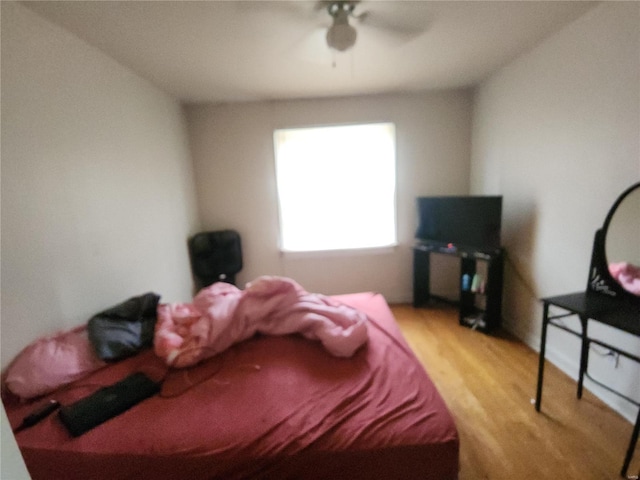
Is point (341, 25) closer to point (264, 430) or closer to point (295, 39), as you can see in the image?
point (295, 39)

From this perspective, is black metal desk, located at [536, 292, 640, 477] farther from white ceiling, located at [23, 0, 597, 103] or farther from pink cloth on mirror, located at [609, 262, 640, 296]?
white ceiling, located at [23, 0, 597, 103]

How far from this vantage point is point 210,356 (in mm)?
1780

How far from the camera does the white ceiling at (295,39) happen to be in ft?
5.58

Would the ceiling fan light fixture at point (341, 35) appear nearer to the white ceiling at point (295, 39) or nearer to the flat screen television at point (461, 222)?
the white ceiling at point (295, 39)

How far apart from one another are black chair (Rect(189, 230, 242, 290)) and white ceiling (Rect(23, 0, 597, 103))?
54.7 inches

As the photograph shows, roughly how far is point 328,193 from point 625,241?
7.97 feet

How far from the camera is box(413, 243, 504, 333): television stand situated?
9.39 feet

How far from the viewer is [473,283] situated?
3035 millimetres

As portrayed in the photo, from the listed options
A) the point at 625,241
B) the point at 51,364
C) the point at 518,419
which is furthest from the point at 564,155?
the point at 51,364

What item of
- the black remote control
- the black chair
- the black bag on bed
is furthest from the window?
the black remote control

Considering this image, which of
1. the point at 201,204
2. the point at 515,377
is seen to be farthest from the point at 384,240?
the point at 201,204

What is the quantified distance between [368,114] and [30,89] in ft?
8.89

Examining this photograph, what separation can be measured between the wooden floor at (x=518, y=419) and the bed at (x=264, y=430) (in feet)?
1.85

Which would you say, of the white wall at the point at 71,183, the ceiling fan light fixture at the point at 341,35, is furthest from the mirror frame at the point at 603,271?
the white wall at the point at 71,183
